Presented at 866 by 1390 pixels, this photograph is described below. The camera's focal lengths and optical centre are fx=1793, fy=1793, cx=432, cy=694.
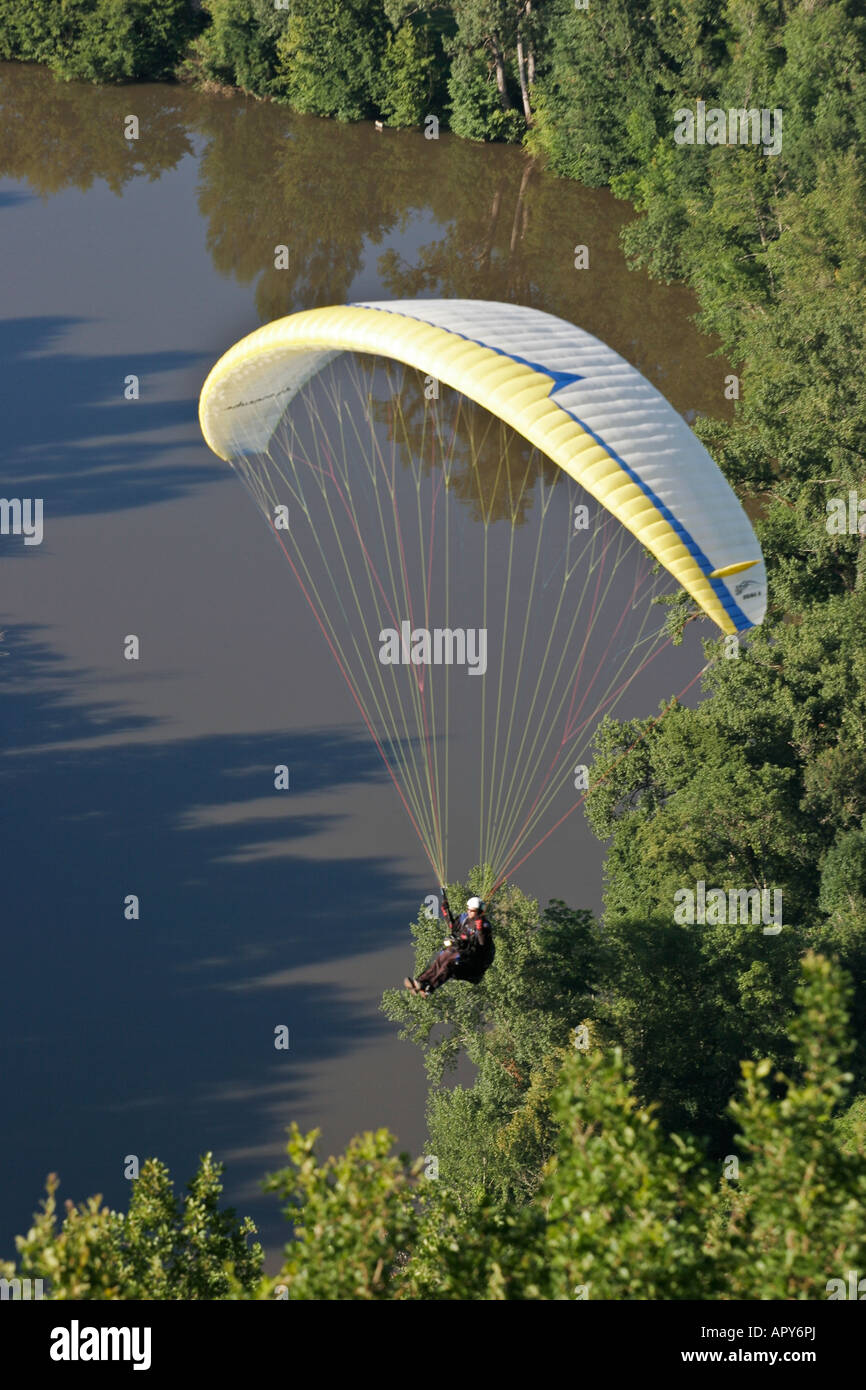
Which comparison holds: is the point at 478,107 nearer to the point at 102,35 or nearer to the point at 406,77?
the point at 406,77

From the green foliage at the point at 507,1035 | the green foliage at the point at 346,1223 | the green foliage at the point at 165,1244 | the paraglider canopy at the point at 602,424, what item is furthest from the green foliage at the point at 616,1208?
the green foliage at the point at 507,1035

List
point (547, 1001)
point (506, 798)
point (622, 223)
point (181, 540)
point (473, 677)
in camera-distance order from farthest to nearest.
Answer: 1. point (622, 223)
2. point (181, 540)
3. point (473, 677)
4. point (506, 798)
5. point (547, 1001)

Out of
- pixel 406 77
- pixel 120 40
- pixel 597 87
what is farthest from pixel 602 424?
pixel 120 40

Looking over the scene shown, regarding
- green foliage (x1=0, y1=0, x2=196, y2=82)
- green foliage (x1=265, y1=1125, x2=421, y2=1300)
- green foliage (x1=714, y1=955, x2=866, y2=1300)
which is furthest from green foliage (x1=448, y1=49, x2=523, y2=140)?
green foliage (x1=265, y1=1125, x2=421, y2=1300)

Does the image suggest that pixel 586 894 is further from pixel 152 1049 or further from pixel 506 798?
pixel 152 1049

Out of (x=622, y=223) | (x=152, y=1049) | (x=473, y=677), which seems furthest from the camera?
(x=622, y=223)

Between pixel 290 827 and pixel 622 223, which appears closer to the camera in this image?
pixel 290 827
